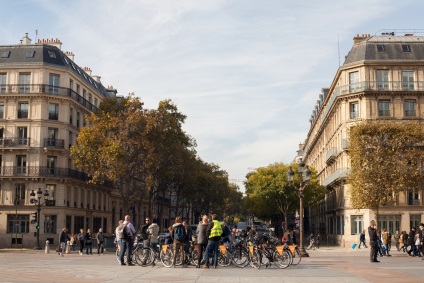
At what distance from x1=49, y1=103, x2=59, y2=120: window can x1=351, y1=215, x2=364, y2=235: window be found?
102 feet

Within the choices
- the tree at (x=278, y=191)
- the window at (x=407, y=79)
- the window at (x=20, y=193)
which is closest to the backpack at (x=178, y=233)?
the window at (x=20, y=193)

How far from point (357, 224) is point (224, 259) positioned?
3402 cm

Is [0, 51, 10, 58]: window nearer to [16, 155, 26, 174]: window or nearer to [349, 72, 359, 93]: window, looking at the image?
[16, 155, 26, 174]: window

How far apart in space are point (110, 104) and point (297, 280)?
138 feet

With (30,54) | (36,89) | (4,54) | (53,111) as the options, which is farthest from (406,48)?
(4,54)

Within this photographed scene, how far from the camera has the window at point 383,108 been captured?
5309 cm

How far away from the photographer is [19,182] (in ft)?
174

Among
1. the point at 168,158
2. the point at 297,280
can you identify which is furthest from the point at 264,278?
the point at 168,158

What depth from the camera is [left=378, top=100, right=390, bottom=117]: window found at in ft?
174

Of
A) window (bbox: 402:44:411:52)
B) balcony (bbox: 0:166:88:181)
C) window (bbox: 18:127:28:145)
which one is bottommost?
balcony (bbox: 0:166:88:181)

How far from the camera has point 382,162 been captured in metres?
43.9

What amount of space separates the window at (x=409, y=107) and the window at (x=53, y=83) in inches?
1351

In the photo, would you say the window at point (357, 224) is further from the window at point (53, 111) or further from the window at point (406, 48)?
the window at point (53, 111)

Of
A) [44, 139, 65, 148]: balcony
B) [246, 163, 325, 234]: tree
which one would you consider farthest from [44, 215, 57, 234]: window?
[246, 163, 325, 234]: tree
